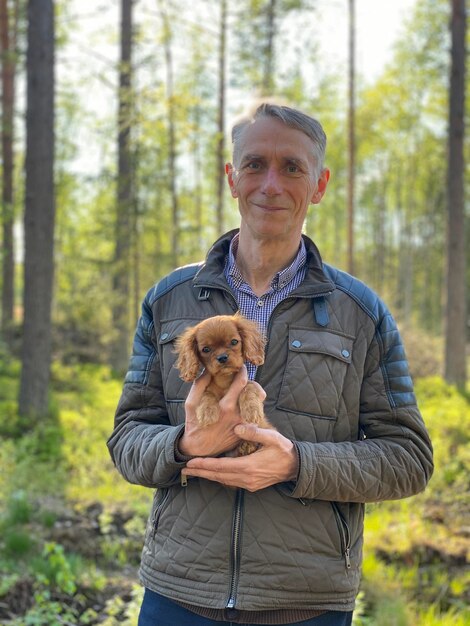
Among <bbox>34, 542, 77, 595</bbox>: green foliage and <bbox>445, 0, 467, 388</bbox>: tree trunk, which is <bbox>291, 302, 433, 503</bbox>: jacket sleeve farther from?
<bbox>445, 0, 467, 388</bbox>: tree trunk

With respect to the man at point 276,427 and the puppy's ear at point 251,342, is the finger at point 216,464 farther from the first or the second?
the puppy's ear at point 251,342

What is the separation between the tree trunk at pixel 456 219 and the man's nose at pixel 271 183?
51.0 ft

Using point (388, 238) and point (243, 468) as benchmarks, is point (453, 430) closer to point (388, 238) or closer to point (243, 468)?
point (243, 468)

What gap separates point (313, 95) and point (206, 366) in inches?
886

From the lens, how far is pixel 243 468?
7.62 feet

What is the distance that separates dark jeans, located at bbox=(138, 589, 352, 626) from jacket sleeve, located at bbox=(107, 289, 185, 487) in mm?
398

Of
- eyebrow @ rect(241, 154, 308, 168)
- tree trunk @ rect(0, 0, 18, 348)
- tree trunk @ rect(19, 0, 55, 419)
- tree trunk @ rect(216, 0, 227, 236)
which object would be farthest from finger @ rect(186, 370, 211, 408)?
tree trunk @ rect(0, 0, 18, 348)

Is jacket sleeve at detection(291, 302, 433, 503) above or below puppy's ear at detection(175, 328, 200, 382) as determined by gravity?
below

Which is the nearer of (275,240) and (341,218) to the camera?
(275,240)

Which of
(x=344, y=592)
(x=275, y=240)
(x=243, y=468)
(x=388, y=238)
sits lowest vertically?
(x=344, y=592)

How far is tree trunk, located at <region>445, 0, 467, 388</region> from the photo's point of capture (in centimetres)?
1736

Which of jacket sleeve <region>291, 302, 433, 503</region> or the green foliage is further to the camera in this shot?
the green foliage

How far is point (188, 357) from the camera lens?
2471 millimetres

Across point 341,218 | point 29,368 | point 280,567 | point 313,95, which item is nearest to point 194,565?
point 280,567
